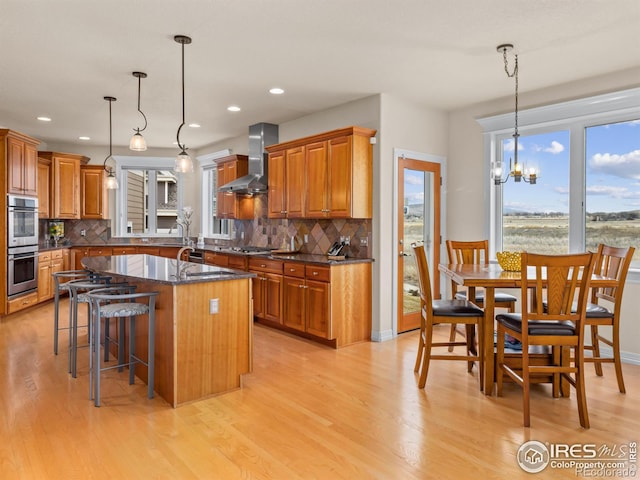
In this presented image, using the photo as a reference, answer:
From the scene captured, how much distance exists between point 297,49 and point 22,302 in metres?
5.17

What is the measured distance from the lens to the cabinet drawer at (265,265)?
5.12 m

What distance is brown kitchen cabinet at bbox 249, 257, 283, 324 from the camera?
5.12m

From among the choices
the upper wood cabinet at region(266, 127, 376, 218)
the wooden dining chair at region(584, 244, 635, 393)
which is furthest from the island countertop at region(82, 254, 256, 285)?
the wooden dining chair at region(584, 244, 635, 393)

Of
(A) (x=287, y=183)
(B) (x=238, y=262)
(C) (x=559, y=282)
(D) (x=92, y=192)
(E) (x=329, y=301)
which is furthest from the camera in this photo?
(D) (x=92, y=192)

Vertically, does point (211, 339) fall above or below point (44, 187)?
below

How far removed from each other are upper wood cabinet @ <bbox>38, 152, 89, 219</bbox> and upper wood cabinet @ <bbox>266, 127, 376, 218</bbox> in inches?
160

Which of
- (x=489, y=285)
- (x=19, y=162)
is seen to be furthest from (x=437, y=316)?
(x=19, y=162)

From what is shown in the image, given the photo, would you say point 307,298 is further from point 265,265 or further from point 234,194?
point 234,194

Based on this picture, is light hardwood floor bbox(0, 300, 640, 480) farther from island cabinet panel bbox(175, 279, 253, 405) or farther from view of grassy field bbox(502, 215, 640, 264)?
view of grassy field bbox(502, 215, 640, 264)

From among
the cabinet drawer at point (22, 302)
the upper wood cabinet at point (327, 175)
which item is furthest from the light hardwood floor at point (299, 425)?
the cabinet drawer at point (22, 302)

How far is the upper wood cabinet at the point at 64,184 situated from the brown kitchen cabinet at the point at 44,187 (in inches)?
2.1

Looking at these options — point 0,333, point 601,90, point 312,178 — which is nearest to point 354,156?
point 312,178

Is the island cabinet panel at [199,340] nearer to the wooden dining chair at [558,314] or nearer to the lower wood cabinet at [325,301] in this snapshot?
the lower wood cabinet at [325,301]

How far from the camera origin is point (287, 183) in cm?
545
